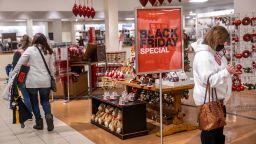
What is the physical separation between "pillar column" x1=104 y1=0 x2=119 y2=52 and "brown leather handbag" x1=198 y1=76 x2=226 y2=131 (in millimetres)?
8743

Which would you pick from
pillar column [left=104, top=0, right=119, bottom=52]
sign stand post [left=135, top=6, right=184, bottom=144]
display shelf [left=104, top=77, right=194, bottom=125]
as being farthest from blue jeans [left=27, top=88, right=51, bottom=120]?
pillar column [left=104, top=0, right=119, bottom=52]

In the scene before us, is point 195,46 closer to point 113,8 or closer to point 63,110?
point 63,110

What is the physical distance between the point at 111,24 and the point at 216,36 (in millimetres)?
8722

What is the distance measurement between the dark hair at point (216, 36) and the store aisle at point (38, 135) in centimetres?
253

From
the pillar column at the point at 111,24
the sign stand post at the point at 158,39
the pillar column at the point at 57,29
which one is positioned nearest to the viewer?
the sign stand post at the point at 158,39

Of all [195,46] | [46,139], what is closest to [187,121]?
[46,139]

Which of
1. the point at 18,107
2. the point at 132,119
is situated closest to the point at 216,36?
the point at 132,119

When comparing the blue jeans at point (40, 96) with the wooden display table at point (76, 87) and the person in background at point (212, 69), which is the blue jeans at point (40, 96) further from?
the wooden display table at point (76, 87)

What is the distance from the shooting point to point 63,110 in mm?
7508

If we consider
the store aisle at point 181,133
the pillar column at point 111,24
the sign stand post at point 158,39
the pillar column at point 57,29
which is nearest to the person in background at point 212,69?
the sign stand post at point 158,39

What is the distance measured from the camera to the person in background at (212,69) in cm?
322

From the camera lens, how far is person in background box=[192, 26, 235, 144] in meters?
3.22

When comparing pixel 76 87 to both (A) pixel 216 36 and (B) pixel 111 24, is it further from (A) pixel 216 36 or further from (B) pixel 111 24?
(A) pixel 216 36

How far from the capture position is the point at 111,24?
11.8m
